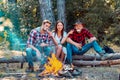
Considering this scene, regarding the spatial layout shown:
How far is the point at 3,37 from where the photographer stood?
2355 millimetres

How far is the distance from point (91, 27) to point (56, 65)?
8688 mm

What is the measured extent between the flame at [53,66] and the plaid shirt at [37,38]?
44 centimetres

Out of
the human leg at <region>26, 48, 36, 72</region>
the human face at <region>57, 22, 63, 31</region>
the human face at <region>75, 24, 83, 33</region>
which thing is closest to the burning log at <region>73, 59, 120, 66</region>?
the human face at <region>75, 24, 83, 33</region>

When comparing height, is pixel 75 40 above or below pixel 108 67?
above

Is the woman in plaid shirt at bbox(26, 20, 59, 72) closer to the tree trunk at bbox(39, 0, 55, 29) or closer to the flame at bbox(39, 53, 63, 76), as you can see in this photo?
the flame at bbox(39, 53, 63, 76)

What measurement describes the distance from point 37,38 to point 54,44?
0.42m

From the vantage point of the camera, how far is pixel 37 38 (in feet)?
21.3

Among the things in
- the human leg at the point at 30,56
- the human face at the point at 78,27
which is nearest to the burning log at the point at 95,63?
the human face at the point at 78,27

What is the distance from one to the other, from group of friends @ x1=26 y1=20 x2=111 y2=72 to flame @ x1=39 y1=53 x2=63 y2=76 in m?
0.15

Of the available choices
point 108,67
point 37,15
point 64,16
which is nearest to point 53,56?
point 108,67

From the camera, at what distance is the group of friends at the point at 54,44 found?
252 inches

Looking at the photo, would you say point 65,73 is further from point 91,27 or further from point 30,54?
point 91,27

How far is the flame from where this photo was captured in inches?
238

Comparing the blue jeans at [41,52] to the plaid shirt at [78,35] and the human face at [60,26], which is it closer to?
the human face at [60,26]
